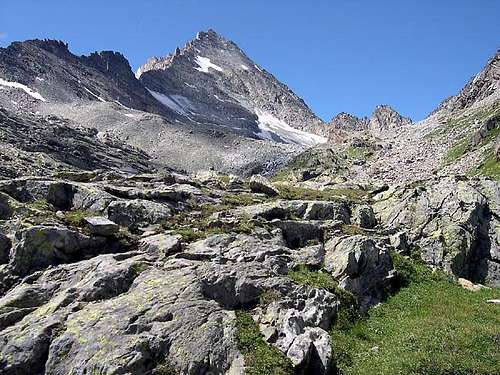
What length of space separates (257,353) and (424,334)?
7.29 m

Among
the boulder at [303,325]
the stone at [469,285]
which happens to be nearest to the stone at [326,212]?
the stone at [469,285]

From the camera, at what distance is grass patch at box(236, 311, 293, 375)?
17.5 meters

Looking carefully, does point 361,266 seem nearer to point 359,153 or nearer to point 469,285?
point 469,285

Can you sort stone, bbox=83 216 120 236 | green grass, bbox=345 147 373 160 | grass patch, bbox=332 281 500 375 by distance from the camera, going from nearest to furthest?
grass patch, bbox=332 281 500 375, stone, bbox=83 216 120 236, green grass, bbox=345 147 373 160

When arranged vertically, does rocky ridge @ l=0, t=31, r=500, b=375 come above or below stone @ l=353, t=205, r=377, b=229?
below

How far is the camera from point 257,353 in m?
18.2

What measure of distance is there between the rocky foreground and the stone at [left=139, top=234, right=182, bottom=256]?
0.08 metres

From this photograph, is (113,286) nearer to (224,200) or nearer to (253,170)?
(224,200)

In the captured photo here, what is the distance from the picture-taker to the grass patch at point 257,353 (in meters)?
17.5

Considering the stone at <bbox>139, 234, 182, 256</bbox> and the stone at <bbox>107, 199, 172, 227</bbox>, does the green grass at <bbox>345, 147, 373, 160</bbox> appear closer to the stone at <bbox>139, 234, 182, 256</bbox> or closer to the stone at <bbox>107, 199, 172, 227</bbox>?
the stone at <bbox>107, 199, 172, 227</bbox>

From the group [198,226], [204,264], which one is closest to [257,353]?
[204,264]

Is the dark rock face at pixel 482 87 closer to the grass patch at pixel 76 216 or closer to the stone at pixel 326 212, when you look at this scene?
the stone at pixel 326 212

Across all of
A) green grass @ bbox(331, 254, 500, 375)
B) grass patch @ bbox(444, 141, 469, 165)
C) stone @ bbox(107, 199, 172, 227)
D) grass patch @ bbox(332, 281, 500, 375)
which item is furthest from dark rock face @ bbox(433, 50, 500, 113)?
stone @ bbox(107, 199, 172, 227)

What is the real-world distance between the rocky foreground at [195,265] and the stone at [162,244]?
0.08 meters
